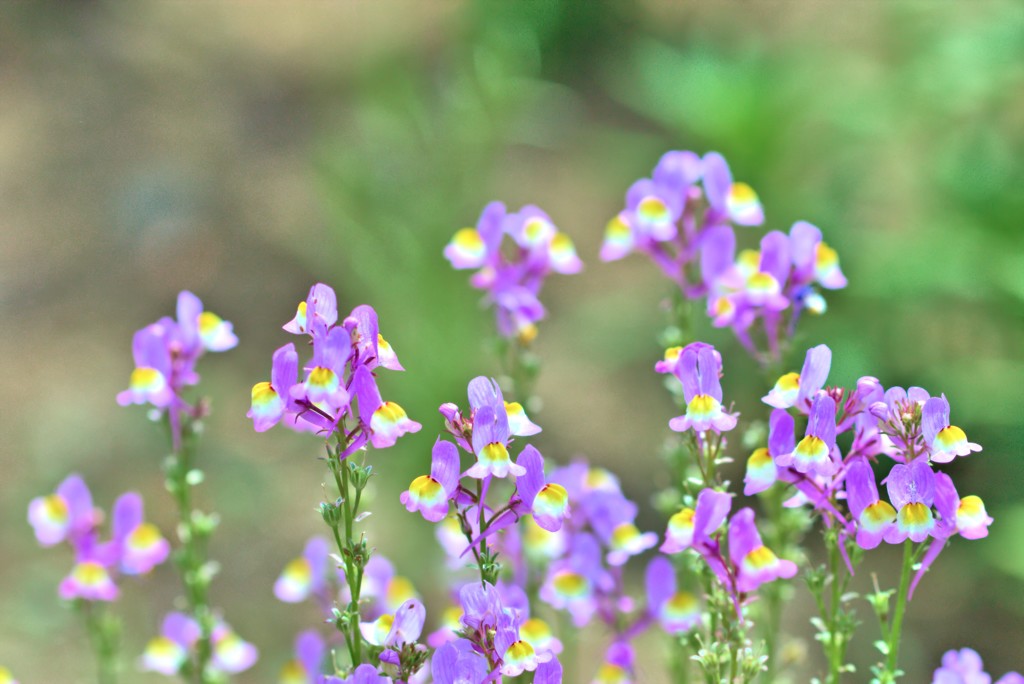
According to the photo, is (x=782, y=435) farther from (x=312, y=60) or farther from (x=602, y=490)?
(x=312, y=60)

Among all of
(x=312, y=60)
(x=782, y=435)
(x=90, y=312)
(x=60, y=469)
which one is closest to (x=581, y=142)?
(x=312, y=60)

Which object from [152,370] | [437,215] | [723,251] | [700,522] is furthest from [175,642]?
[437,215]

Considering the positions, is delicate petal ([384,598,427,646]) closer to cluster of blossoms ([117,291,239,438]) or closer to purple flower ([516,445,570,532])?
purple flower ([516,445,570,532])

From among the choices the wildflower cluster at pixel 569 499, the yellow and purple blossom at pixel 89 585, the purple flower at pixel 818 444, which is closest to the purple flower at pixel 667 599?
the wildflower cluster at pixel 569 499

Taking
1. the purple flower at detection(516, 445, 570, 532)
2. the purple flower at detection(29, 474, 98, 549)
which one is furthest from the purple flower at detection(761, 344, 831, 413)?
the purple flower at detection(29, 474, 98, 549)

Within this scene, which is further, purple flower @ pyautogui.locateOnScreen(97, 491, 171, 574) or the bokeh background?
the bokeh background

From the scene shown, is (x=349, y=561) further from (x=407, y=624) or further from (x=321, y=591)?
(x=321, y=591)
